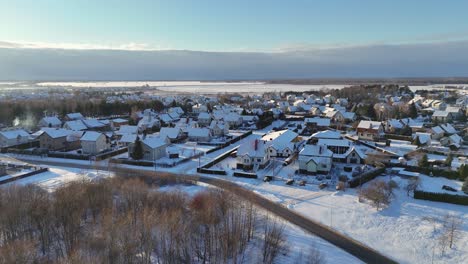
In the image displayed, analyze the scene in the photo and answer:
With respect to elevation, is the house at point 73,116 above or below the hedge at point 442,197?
above

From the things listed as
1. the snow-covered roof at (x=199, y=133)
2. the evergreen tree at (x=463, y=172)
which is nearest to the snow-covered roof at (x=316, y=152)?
the evergreen tree at (x=463, y=172)

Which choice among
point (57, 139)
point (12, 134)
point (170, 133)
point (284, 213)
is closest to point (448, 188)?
point (284, 213)

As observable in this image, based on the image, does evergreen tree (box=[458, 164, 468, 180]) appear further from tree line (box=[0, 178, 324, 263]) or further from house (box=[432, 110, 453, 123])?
house (box=[432, 110, 453, 123])

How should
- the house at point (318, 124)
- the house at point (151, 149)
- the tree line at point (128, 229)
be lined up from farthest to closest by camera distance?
the house at point (318, 124) < the house at point (151, 149) < the tree line at point (128, 229)

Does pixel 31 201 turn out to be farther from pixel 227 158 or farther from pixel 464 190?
pixel 464 190

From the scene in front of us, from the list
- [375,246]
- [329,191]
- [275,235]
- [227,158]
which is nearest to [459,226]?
[375,246]

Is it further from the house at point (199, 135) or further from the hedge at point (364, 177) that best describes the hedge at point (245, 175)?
the house at point (199, 135)
